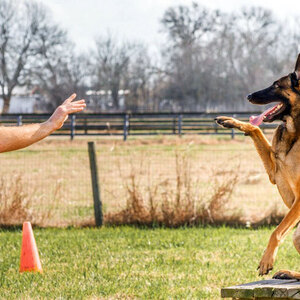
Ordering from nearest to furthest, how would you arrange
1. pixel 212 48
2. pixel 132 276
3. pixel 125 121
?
1. pixel 132 276
2. pixel 125 121
3. pixel 212 48

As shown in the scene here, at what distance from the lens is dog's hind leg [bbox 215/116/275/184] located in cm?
566

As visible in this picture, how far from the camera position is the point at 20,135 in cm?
480

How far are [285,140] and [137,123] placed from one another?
28.1m

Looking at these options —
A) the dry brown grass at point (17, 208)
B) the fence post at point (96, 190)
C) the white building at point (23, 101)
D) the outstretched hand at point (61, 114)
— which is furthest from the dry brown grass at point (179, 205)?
the white building at point (23, 101)

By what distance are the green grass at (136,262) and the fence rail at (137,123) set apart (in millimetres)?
20541

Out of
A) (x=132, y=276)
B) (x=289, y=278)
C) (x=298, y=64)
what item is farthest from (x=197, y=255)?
(x=298, y=64)

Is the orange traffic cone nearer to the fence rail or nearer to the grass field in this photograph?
the grass field

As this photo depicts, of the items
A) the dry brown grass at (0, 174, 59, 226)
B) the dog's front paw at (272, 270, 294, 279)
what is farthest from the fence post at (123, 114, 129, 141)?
the dog's front paw at (272, 270, 294, 279)

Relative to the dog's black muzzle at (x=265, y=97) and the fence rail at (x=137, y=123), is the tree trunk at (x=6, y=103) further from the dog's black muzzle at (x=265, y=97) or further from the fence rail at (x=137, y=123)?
the dog's black muzzle at (x=265, y=97)

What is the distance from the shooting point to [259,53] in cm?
4456

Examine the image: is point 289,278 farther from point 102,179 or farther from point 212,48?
point 212,48

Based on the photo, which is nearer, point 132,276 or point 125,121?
point 132,276

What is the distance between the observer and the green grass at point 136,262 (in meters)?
6.99

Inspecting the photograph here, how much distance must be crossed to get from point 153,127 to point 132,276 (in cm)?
2547
